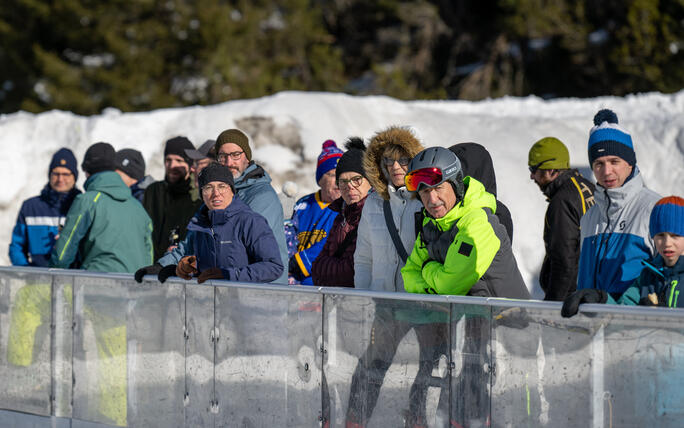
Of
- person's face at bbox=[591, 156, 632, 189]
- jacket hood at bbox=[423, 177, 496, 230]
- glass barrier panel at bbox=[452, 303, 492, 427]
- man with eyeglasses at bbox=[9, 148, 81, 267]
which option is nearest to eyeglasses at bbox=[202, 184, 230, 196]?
jacket hood at bbox=[423, 177, 496, 230]

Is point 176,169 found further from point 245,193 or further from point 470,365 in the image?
point 470,365

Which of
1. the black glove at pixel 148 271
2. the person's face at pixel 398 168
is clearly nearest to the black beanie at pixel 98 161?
the black glove at pixel 148 271

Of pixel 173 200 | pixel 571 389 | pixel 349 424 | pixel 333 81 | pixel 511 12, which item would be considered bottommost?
pixel 349 424

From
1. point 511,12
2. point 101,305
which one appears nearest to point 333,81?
point 511,12

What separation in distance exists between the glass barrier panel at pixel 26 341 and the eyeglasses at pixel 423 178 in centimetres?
279

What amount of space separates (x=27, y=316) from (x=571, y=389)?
387 centimetres

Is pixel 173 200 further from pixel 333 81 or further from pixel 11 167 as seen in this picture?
pixel 333 81

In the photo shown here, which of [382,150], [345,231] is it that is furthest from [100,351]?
[382,150]

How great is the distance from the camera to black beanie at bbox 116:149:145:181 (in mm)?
8148

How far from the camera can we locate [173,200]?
7754 millimetres

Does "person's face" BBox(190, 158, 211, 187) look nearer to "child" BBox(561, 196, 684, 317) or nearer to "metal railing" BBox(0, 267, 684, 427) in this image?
"metal railing" BBox(0, 267, 684, 427)

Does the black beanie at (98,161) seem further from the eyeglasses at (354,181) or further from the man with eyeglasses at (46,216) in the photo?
the eyeglasses at (354,181)

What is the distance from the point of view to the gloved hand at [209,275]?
208 inches

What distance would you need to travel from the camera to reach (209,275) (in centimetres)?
529
